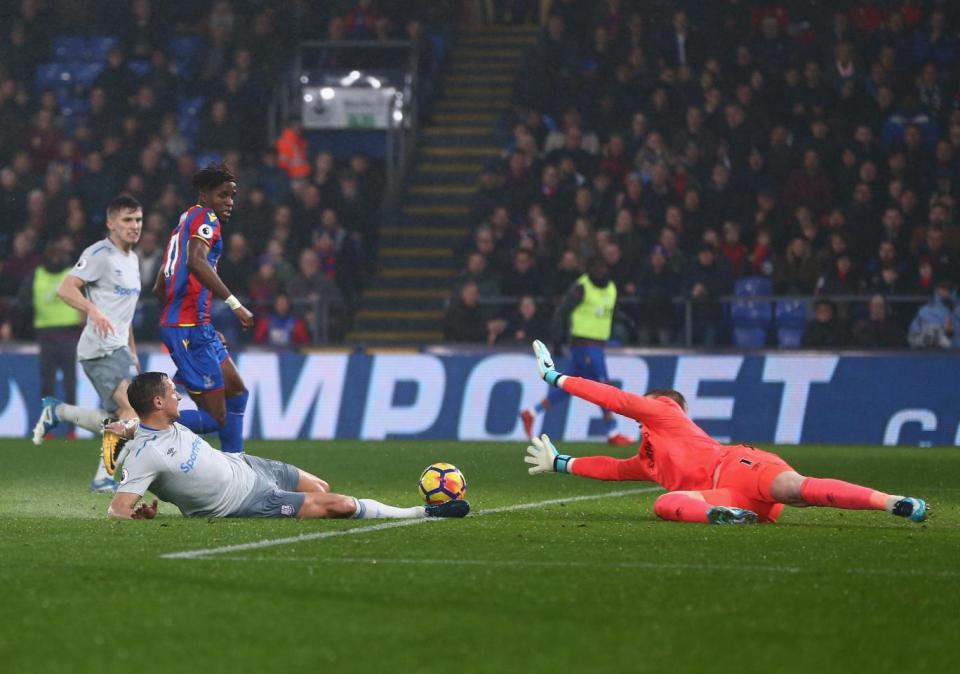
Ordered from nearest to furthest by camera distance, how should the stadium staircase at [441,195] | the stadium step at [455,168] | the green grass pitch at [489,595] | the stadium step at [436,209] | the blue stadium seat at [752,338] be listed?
the green grass pitch at [489,595], the blue stadium seat at [752,338], the stadium staircase at [441,195], the stadium step at [436,209], the stadium step at [455,168]

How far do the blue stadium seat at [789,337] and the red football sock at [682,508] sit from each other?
9932 mm

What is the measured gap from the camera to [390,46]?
24594 millimetres

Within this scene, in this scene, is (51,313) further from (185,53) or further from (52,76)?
(185,53)

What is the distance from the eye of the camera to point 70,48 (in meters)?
25.8

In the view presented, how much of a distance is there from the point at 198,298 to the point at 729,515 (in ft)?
13.0

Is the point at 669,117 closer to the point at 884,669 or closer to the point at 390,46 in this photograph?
the point at 390,46

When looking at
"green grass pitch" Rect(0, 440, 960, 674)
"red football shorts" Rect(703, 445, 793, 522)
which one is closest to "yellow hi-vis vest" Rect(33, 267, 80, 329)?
"green grass pitch" Rect(0, 440, 960, 674)

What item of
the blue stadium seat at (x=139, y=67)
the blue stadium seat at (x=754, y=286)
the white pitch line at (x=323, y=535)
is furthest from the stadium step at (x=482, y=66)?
the white pitch line at (x=323, y=535)

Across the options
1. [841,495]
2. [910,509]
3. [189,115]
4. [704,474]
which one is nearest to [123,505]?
[704,474]

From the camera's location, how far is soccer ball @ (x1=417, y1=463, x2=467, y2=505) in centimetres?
932

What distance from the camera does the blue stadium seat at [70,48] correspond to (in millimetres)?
25688

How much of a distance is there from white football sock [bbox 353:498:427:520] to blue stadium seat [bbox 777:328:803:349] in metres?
10.2

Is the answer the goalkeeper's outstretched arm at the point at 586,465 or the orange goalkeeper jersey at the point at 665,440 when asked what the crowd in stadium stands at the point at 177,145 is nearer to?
the goalkeeper's outstretched arm at the point at 586,465

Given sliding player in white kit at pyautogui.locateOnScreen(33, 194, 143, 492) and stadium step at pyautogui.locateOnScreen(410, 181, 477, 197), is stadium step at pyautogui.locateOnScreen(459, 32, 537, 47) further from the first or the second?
sliding player in white kit at pyautogui.locateOnScreen(33, 194, 143, 492)
